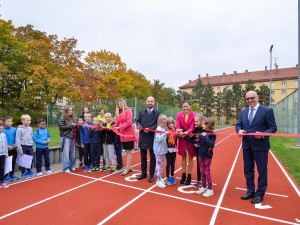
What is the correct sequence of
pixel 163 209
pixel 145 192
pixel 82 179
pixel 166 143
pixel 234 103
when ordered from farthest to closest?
pixel 234 103, pixel 82 179, pixel 166 143, pixel 145 192, pixel 163 209

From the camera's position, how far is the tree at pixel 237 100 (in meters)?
56.2

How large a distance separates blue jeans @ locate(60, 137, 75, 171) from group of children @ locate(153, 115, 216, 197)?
275 cm

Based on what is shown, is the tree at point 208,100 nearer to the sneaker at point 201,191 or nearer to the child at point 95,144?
the child at point 95,144

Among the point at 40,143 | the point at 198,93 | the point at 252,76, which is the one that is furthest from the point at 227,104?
the point at 40,143

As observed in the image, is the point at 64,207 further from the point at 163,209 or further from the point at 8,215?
the point at 163,209

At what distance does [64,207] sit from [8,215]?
2.79ft

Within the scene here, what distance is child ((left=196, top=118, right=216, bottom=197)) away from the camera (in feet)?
13.5

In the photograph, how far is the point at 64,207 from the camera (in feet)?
11.9

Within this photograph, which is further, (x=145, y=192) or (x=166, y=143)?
(x=166, y=143)

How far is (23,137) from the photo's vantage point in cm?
545

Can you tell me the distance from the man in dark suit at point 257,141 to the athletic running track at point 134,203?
330 mm

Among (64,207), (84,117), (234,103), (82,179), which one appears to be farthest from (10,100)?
(234,103)

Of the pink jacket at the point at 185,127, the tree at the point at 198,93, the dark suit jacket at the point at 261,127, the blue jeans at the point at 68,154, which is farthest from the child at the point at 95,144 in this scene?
the tree at the point at 198,93

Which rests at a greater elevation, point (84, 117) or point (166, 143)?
point (84, 117)
